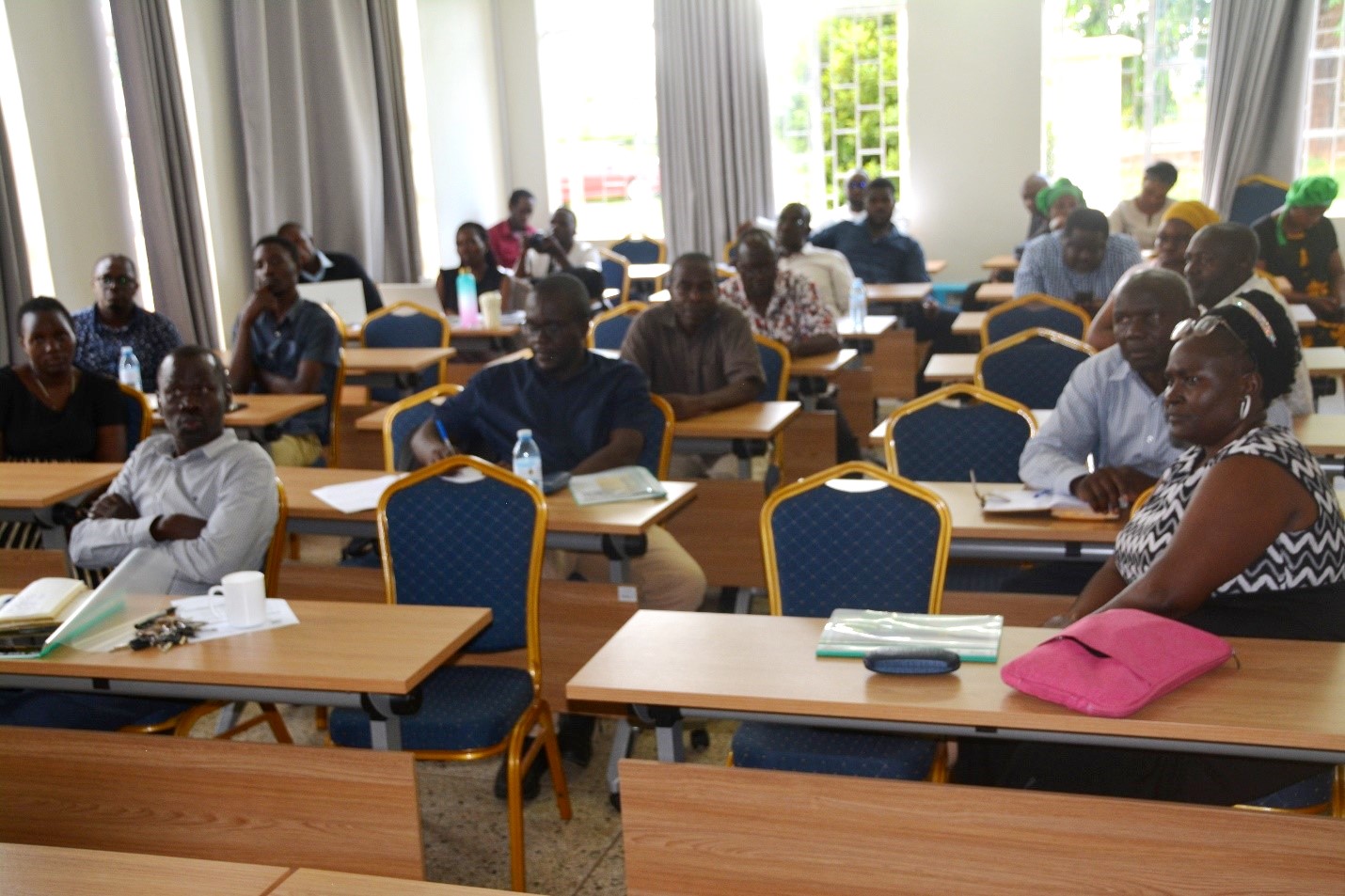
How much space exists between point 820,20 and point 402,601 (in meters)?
8.82

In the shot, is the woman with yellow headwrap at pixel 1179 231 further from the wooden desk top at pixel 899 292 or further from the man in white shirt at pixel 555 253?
the man in white shirt at pixel 555 253

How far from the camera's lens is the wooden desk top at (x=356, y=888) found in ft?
6.10

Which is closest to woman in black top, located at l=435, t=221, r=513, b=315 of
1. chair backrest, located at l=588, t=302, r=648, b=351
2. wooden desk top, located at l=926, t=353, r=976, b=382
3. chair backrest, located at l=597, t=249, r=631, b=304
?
chair backrest, located at l=597, t=249, r=631, b=304

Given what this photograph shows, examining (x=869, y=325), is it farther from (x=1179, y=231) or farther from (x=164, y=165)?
(x=164, y=165)

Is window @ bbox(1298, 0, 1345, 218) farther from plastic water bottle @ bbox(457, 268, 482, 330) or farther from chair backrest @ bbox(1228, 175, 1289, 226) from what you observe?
plastic water bottle @ bbox(457, 268, 482, 330)

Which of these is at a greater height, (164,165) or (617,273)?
(164,165)

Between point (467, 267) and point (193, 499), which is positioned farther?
point (467, 267)

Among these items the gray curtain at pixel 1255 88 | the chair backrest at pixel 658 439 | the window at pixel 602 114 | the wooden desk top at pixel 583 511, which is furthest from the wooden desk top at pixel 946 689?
the window at pixel 602 114

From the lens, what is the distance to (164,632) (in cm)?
258

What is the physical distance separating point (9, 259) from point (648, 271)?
192 inches

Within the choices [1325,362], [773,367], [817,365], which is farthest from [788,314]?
[1325,362]

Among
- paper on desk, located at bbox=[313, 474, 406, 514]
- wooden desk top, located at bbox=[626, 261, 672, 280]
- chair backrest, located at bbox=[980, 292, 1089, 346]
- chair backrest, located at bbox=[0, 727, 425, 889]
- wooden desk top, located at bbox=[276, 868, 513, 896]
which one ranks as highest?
chair backrest, located at bbox=[980, 292, 1089, 346]

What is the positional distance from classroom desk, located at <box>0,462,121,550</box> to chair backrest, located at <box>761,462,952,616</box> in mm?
2258

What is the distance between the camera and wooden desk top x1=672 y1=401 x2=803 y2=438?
173 inches
